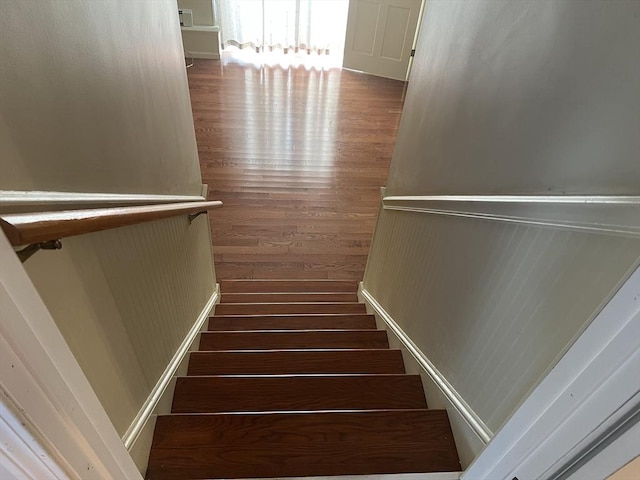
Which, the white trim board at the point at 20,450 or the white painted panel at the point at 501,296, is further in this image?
the white painted panel at the point at 501,296

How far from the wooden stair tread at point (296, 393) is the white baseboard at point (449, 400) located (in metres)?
0.09

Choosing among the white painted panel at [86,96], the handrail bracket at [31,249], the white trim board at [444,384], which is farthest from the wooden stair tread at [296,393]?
the handrail bracket at [31,249]

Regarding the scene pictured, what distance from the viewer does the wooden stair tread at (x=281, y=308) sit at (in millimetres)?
2826

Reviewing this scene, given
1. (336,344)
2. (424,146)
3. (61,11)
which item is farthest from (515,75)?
(336,344)

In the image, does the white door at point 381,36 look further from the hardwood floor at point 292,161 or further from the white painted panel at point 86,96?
the white painted panel at point 86,96

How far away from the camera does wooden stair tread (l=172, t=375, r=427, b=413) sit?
1576 millimetres

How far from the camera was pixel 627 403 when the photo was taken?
65 cm

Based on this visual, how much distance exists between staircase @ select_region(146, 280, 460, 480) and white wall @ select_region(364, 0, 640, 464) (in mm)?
183

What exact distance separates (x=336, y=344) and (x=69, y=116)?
171 cm

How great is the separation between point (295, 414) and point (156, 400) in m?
0.47

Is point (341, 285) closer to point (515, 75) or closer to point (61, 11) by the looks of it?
point (515, 75)

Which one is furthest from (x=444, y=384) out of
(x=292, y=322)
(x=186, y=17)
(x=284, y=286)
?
(x=186, y=17)

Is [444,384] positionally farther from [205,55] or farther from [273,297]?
[205,55]

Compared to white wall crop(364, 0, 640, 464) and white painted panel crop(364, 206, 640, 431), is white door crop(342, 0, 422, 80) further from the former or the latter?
white painted panel crop(364, 206, 640, 431)
